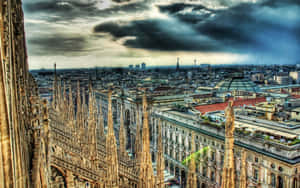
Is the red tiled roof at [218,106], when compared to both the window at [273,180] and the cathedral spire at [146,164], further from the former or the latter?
the cathedral spire at [146,164]

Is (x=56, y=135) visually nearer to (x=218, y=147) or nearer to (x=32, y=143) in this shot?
(x=32, y=143)

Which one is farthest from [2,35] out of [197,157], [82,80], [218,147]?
[82,80]

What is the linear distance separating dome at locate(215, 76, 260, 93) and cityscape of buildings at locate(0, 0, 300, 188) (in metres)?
0.15

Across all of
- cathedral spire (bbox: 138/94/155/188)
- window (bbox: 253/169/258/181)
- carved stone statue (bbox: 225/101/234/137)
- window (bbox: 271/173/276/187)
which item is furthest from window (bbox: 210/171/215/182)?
carved stone statue (bbox: 225/101/234/137)

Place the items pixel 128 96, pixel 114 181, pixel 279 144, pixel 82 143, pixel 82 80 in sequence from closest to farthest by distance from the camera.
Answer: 1. pixel 114 181
2. pixel 279 144
3. pixel 82 143
4. pixel 82 80
5. pixel 128 96

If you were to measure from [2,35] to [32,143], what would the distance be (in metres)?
1.16

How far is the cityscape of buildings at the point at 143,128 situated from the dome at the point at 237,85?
15cm

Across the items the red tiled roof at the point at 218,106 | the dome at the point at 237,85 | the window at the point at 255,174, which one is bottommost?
the window at the point at 255,174

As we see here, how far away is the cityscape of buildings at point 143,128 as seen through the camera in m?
2.02

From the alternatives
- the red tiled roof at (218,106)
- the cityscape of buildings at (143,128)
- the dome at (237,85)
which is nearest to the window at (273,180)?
the cityscape of buildings at (143,128)

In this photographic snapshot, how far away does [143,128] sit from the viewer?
239 inches

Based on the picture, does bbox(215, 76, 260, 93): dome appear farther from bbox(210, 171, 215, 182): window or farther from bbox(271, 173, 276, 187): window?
bbox(271, 173, 276, 187): window

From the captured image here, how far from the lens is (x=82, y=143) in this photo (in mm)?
11664

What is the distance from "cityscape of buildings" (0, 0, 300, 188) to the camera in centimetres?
202
